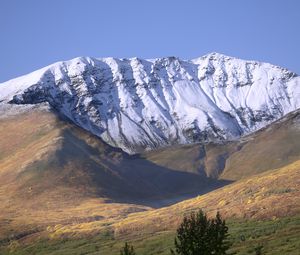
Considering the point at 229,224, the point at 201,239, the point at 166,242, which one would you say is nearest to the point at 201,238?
the point at 201,239

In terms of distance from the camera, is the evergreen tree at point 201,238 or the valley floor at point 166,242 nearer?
the evergreen tree at point 201,238

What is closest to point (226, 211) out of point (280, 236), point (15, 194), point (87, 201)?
point (280, 236)

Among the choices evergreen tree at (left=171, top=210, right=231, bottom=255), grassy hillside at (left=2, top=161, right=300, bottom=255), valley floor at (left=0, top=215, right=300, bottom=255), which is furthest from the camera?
grassy hillside at (left=2, top=161, right=300, bottom=255)

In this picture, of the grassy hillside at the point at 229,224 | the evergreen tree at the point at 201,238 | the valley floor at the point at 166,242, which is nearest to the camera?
the evergreen tree at the point at 201,238

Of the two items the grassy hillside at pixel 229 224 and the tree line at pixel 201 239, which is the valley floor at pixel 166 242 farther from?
the tree line at pixel 201 239

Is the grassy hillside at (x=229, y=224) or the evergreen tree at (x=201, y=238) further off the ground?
the grassy hillside at (x=229, y=224)

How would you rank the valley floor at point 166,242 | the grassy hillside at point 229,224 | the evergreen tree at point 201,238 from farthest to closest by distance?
the grassy hillside at point 229,224 < the valley floor at point 166,242 < the evergreen tree at point 201,238

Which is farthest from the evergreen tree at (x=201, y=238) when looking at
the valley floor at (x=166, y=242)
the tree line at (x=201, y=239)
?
the valley floor at (x=166, y=242)

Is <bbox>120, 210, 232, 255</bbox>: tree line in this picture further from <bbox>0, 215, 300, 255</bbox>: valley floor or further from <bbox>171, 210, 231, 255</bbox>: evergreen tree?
<bbox>0, 215, 300, 255</bbox>: valley floor

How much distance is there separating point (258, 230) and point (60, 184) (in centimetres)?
10734

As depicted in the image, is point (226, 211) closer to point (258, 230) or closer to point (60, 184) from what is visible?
point (258, 230)

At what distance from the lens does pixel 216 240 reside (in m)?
53.4

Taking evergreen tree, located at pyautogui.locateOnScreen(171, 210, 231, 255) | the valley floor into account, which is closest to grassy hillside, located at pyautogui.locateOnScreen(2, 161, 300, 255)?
the valley floor

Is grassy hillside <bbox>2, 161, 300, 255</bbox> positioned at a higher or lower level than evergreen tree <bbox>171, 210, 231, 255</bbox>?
higher
